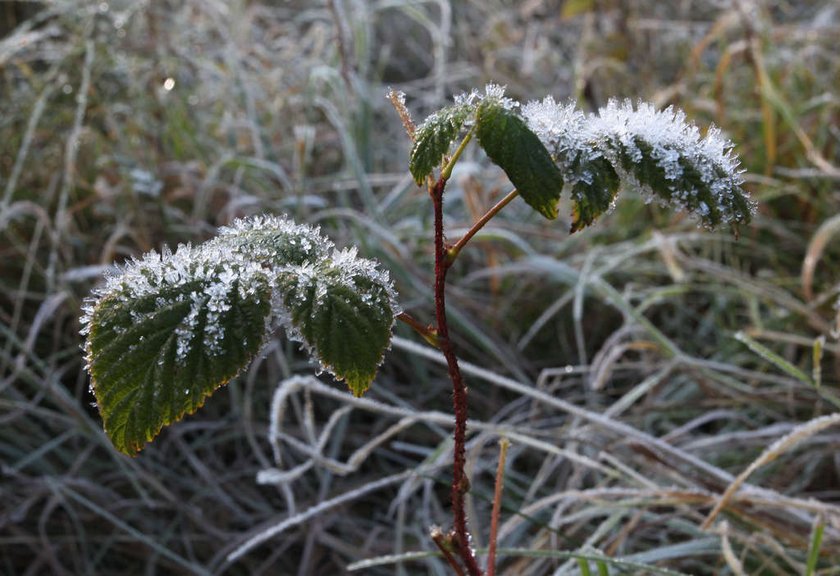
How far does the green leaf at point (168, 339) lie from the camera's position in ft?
2.11

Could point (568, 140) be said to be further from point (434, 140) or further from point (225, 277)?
point (225, 277)

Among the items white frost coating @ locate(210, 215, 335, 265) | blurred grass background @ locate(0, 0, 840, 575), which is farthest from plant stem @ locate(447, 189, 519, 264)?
blurred grass background @ locate(0, 0, 840, 575)

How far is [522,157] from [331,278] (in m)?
0.17

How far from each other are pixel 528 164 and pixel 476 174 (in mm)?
1416

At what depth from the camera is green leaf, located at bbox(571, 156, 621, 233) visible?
65 cm

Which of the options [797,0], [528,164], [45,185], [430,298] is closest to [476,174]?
[430,298]

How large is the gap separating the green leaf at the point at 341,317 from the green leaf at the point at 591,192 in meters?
0.16

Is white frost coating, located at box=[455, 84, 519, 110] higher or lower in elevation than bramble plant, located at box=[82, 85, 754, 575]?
higher

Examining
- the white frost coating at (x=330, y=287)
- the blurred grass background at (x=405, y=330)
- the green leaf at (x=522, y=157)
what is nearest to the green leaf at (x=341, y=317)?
the white frost coating at (x=330, y=287)

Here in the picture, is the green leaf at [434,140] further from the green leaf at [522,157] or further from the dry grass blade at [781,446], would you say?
the dry grass blade at [781,446]

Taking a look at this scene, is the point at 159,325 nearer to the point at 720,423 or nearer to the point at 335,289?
the point at 335,289

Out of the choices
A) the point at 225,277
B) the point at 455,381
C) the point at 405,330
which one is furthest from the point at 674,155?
the point at 405,330

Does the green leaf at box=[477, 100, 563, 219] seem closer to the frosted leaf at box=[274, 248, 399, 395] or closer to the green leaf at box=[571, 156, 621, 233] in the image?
the green leaf at box=[571, 156, 621, 233]

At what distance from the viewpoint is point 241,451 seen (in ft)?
5.71
